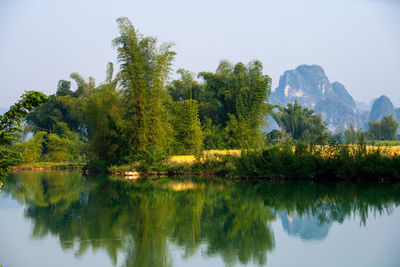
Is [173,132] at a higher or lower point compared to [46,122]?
lower

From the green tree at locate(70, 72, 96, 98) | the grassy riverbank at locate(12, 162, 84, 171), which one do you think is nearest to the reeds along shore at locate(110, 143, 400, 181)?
the grassy riverbank at locate(12, 162, 84, 171)

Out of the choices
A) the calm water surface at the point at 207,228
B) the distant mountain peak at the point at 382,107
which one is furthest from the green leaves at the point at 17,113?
the distant mountain peak at the point at 382,107

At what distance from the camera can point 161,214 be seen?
Result: 861 cm

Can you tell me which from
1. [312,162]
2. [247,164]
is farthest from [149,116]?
[312,162]

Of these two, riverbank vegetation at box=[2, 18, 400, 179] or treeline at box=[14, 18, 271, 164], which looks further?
treeline at box=[14, 18, 271, 164]

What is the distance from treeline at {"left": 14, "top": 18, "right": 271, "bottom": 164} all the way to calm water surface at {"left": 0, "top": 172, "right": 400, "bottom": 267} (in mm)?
8203

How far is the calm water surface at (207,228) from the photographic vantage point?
5.42m

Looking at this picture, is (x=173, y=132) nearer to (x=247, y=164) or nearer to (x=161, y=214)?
(x=247, y=164)

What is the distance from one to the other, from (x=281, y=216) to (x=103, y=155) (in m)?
16.7

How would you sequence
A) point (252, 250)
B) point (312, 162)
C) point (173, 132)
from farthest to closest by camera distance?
point (173, 132), point (312, 162), point (252, 250)

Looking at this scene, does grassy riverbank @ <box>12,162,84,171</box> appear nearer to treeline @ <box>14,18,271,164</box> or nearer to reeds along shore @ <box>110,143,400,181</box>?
treeline @ <box>14,18,271,164</box>

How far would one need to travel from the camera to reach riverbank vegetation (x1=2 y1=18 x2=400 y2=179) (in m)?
14.6

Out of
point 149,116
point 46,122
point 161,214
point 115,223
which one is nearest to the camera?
point 115,223

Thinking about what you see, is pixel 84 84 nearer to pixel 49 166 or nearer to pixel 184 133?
pixel 49 166
